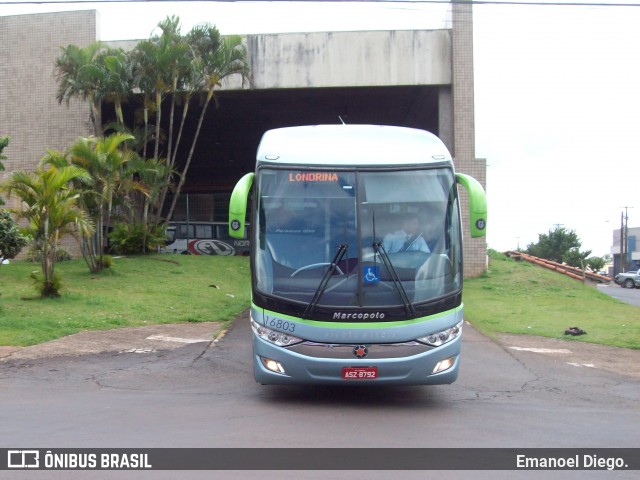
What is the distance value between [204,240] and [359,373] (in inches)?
1125

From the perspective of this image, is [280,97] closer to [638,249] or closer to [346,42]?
[346,42]

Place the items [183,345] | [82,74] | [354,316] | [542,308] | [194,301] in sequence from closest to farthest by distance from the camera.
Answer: [354,316] → [183,345] → [194,301] → [542,308] → [82,74]

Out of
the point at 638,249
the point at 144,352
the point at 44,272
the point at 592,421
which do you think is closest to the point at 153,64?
the point at 44,272

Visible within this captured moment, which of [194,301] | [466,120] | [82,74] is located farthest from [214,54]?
[194,301]

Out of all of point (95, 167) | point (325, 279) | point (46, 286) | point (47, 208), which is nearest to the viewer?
point (325, 279)

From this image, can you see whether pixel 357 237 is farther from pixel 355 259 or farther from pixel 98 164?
pixel 98 164

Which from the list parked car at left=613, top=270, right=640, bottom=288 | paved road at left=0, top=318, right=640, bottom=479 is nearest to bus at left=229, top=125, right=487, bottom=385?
paved road at left=0, top=318, right=640, bottom=479

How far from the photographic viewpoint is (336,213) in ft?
27.2

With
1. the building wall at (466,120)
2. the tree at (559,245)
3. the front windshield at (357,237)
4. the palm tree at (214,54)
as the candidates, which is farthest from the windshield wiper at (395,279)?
the tree at (559,245)

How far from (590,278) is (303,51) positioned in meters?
20.8

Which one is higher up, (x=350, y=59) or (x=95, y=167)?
(x=350, y=59)

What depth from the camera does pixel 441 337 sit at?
8.09 m

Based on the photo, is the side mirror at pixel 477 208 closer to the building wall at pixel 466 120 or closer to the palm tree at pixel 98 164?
the palm tree at pixel 98 164

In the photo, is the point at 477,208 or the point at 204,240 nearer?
the point at 477,208
